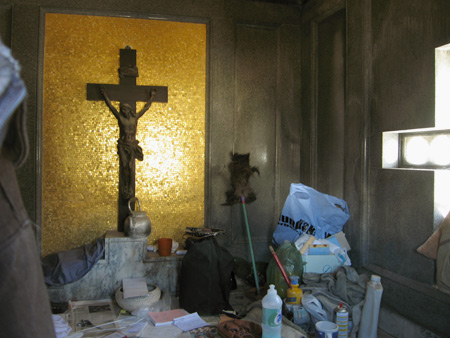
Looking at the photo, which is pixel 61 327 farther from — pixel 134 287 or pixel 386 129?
pixel 386 129

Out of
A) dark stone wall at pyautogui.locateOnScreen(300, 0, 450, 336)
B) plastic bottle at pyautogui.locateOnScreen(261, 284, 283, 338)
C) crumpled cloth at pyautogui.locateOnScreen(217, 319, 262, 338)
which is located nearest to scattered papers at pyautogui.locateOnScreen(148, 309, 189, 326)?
crumpled cloth at pyautogui.locateOnScreen(217, 319, 262, 338)

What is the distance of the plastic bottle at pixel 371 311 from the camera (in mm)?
2645

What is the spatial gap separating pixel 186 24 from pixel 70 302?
9.93 feet

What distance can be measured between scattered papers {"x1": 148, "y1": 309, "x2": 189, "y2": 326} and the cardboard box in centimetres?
106

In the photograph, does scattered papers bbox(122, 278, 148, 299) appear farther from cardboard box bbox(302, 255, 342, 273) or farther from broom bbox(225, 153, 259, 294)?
cardboard box bbox(302, 255, 342, 273)

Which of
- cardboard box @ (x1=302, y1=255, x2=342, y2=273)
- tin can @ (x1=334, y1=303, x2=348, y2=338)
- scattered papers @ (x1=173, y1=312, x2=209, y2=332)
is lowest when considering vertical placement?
scattered papers @ (x1=173, y1=312, x2=209, y2=332)

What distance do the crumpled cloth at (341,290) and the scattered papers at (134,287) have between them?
1318 millimetres

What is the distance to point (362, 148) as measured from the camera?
327cm

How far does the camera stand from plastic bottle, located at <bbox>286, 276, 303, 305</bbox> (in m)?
2.83

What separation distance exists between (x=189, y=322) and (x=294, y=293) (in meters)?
0.82

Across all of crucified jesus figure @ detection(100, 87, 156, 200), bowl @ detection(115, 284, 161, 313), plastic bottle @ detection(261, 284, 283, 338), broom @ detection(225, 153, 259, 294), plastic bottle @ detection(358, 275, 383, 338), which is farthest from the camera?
broom @ detection(225, 153, 259, 294)

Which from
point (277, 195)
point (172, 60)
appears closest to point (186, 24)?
point (172, 60)

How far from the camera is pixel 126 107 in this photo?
383 centimetres

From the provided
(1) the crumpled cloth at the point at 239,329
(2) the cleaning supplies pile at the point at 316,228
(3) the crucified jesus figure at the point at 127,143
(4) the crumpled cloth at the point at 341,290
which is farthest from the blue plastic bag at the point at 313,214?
(3) the crucified jesus figure at the point at 127,143
